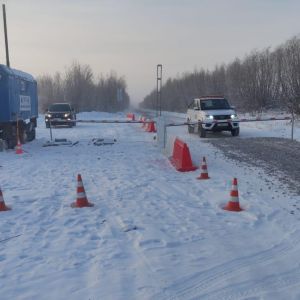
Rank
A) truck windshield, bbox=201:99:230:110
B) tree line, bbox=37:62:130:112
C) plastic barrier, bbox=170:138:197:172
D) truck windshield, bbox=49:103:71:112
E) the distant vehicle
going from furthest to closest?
tree line, bbox=37:62:130:112
truck windshield, bbox=49:103:71:112
truck windshield, bbox=201:99:230:110
the distant vehicle
plastic barrier, bbox=170:138:197:172

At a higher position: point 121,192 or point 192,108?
point 192,108

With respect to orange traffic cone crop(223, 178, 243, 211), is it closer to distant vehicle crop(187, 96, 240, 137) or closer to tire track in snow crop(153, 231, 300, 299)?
tire track in snow crop(153, 231, 300, 299)

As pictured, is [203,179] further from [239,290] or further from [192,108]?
[192,108]

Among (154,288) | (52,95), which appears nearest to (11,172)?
(154,288)

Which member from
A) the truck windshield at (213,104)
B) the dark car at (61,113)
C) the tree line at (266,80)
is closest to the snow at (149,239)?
the truck windshield at (213,104)

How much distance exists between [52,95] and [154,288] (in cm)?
7977

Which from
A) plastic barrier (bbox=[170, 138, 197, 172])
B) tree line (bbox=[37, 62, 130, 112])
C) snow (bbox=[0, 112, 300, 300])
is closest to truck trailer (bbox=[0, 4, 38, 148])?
snow (bbox=[0, 112, 300, 300])

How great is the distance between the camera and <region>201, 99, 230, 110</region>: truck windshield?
2330cm

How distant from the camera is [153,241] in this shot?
5.93m

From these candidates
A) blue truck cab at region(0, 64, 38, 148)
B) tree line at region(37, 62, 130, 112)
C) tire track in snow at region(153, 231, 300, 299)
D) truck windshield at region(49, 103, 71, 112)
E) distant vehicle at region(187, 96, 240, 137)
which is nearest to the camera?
tire track in snow at region(153, 231, 300, 299)

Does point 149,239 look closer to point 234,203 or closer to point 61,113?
point 234,203

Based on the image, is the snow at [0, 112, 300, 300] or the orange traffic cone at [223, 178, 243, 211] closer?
the snow at [0, 112, 300, 300]

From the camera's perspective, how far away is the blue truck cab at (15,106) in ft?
55.4

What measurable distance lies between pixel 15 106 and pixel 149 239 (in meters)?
13.5
